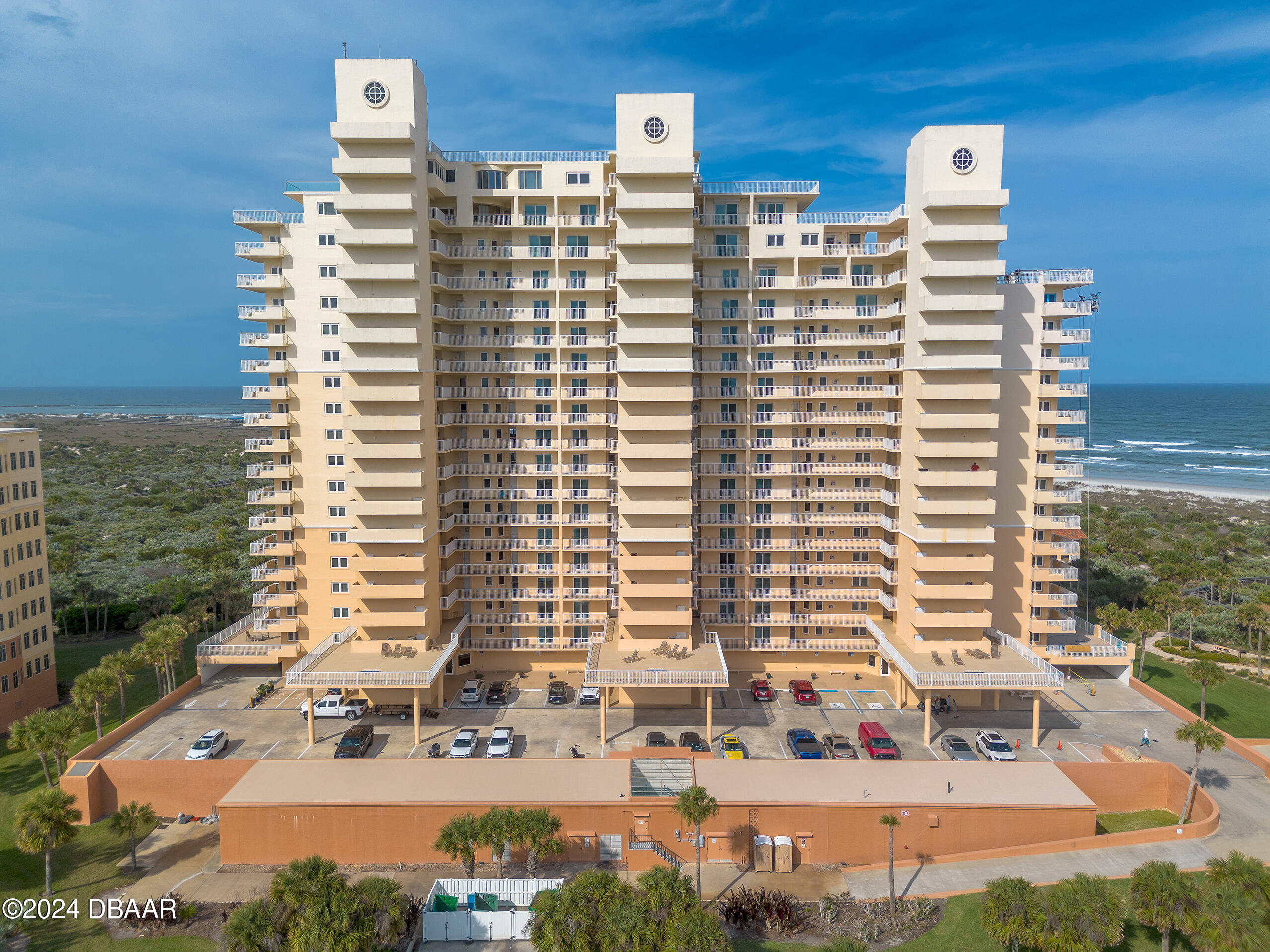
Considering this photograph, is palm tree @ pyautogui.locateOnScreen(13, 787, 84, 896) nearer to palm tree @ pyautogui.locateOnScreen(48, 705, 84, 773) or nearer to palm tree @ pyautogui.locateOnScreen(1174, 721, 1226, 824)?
palm tree @ pyautogui.locateOnScreen(48, 705, 84, 773)

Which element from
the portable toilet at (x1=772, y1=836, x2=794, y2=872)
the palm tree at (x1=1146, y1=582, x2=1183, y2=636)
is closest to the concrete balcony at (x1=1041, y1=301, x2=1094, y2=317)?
the palm tree at (x1=1146, y1=582, x2=1183, y2=636)

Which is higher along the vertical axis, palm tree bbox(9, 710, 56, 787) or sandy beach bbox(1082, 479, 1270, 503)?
sandy beach bbox(1082, 479, 1270, 503)

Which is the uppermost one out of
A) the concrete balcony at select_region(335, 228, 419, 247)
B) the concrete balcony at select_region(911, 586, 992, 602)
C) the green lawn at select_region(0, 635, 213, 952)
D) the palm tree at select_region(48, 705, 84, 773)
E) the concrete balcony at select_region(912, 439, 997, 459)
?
the concrete balcony at select_region(335, 228, 419, 247)

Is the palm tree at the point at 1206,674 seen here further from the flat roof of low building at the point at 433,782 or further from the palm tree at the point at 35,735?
the palm tree at the point at 35,735

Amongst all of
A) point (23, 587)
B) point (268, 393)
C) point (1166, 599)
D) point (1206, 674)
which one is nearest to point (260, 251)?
point (268, 393)

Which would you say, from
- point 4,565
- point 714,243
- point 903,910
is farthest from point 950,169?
point 4,565

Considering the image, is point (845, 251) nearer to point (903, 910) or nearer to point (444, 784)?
point (903, 910)

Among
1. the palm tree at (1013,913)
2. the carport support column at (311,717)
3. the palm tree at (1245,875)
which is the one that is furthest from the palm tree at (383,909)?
the palm tree at (1245,875)
